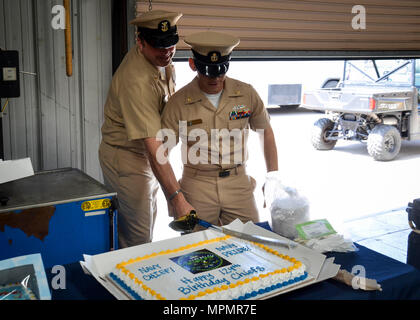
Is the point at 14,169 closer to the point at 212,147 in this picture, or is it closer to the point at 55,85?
the point at 212,147

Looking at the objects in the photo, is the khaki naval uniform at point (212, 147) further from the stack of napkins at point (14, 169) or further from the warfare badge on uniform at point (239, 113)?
the stack of napkins at point (14, 169)

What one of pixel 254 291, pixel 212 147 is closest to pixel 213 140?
pixel 212 147

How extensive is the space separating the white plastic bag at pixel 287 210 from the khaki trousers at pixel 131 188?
983 mm

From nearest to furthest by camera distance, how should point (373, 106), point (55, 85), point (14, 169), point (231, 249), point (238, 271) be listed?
point (238, 271), point (231, 249), point (14, 169), point (55, 85), point (373, 106)

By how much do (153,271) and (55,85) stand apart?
192 centimetres

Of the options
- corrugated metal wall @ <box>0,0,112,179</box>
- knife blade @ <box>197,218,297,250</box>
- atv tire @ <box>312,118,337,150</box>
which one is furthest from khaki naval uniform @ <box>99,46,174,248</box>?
atv tire @ <box>312,118,337,150</box>

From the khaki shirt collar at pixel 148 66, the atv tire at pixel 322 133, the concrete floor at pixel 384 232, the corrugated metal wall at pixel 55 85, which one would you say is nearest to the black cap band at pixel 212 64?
the khaki shirt collar at pixel 148 66

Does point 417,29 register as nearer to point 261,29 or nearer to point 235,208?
point 261,29

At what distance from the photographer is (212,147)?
2.50 metres

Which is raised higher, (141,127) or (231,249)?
(141,127)

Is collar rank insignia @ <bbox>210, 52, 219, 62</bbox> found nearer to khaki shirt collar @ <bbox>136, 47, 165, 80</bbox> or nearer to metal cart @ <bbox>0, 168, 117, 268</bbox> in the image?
khaki shirt collar @ <bbox>136, 47, 165, 80</bbox>

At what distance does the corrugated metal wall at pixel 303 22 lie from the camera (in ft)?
11.1

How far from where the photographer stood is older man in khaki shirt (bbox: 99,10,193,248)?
2400 mm
